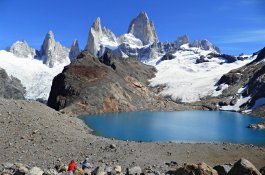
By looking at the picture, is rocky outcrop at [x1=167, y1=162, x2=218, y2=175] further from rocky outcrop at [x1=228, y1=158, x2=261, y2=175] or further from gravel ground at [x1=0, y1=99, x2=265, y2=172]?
gravel ground at [x1=0, y1=99, x2=265, y2=172]

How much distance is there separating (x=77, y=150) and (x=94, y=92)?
318ft

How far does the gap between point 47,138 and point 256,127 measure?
54.7 metres

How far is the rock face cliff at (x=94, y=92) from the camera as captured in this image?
444 ft

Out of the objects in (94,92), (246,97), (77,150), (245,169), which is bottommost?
(77,150)

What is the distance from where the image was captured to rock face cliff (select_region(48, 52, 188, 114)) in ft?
444

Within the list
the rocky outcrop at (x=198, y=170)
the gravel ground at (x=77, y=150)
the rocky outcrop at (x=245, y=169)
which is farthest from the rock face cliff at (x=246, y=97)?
the rocky outcrop at (x=245, y=169)

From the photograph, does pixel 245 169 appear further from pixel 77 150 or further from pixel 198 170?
pixel 77 150

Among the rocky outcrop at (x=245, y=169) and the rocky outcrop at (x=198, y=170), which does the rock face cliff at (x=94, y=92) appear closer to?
the rocky outcrop at (x=198, y=170)

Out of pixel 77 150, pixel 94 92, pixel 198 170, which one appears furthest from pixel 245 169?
pixel 94 92

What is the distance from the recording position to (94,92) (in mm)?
140625

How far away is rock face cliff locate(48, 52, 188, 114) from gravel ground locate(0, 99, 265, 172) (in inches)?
2934

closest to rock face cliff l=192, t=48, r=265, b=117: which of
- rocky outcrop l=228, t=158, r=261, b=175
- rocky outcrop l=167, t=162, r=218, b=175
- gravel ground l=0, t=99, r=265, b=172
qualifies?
gravel ground l=0, t=99, r=265, b=172

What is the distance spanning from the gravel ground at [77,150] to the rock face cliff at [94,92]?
74533 millimetres

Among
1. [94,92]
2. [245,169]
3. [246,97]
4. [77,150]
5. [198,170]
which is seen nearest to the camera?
[245,169]
